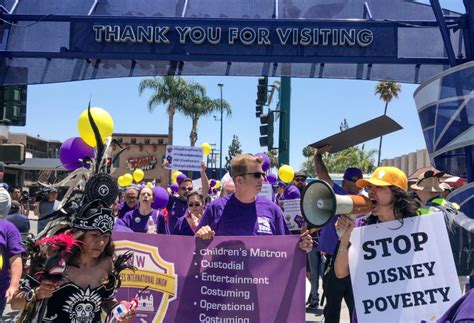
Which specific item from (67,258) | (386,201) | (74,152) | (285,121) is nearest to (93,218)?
(67,258)

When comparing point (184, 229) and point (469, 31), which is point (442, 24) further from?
point (184, 229)

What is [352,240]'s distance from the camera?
314 cm

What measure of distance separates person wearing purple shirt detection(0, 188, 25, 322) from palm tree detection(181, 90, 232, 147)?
35185mm

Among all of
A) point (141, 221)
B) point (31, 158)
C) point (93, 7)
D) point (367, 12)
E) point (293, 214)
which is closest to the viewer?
point (141, 221)

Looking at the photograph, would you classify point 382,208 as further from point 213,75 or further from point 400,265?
point 213,75

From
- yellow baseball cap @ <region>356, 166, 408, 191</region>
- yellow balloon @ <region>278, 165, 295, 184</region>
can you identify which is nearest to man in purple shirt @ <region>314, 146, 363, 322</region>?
yellow baseball cap @ <region>356, 166, 408, 191</region>

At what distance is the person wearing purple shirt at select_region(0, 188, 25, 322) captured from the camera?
448cm

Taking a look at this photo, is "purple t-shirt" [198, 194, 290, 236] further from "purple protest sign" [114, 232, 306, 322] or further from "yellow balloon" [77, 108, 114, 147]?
"yellow balloon" [77, 108, 114, 147]

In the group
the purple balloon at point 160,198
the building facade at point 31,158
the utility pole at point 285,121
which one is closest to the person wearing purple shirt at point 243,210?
the purple balloon at point 160,198

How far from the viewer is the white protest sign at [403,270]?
302 cm

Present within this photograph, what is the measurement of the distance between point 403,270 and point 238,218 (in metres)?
1.31

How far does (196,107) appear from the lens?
4016cm

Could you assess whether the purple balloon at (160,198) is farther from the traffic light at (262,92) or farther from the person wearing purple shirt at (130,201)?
the traffic light at (262,92)

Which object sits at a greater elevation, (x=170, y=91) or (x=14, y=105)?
(x=170, y=91)
